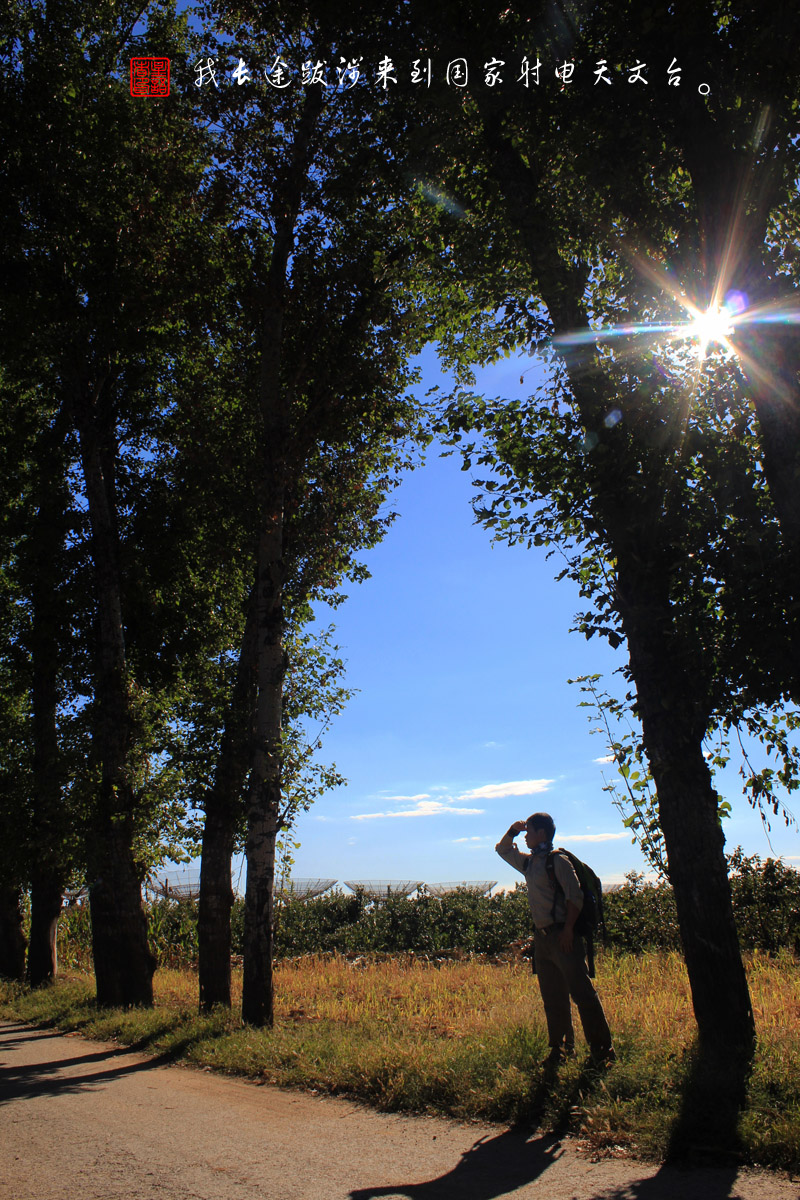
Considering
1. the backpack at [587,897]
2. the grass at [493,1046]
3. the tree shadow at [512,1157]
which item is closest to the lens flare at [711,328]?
the backpack at [587,897]

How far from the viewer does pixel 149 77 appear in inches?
575

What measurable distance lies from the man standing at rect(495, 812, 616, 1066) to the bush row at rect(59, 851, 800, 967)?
8635 mm

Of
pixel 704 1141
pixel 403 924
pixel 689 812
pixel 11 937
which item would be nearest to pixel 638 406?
pixel 689 812

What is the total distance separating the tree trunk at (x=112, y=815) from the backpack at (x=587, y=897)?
8.81 metres

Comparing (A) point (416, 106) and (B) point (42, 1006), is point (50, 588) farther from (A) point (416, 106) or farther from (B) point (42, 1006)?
(A) point (416, 106)

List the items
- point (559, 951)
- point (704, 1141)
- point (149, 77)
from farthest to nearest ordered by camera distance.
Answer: point (149, 77) → point (559, 951) → point (704, 1141)

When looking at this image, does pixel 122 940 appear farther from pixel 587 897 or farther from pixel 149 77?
pixel 149 77

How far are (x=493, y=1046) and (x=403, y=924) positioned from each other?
52.6 feet

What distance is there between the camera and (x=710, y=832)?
280 inches

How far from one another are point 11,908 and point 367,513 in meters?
13.7

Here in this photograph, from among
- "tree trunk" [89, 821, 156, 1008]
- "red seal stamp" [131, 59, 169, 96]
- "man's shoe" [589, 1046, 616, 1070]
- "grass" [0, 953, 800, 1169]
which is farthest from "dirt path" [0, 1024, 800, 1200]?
"red seal stamp" [131, 59, 169, 96]

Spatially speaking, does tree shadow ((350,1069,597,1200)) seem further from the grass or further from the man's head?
the man's head

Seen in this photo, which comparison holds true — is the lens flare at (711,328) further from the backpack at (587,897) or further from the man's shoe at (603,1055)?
the man's shoe at (603,1055)

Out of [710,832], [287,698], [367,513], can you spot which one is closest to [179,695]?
[287,698]
